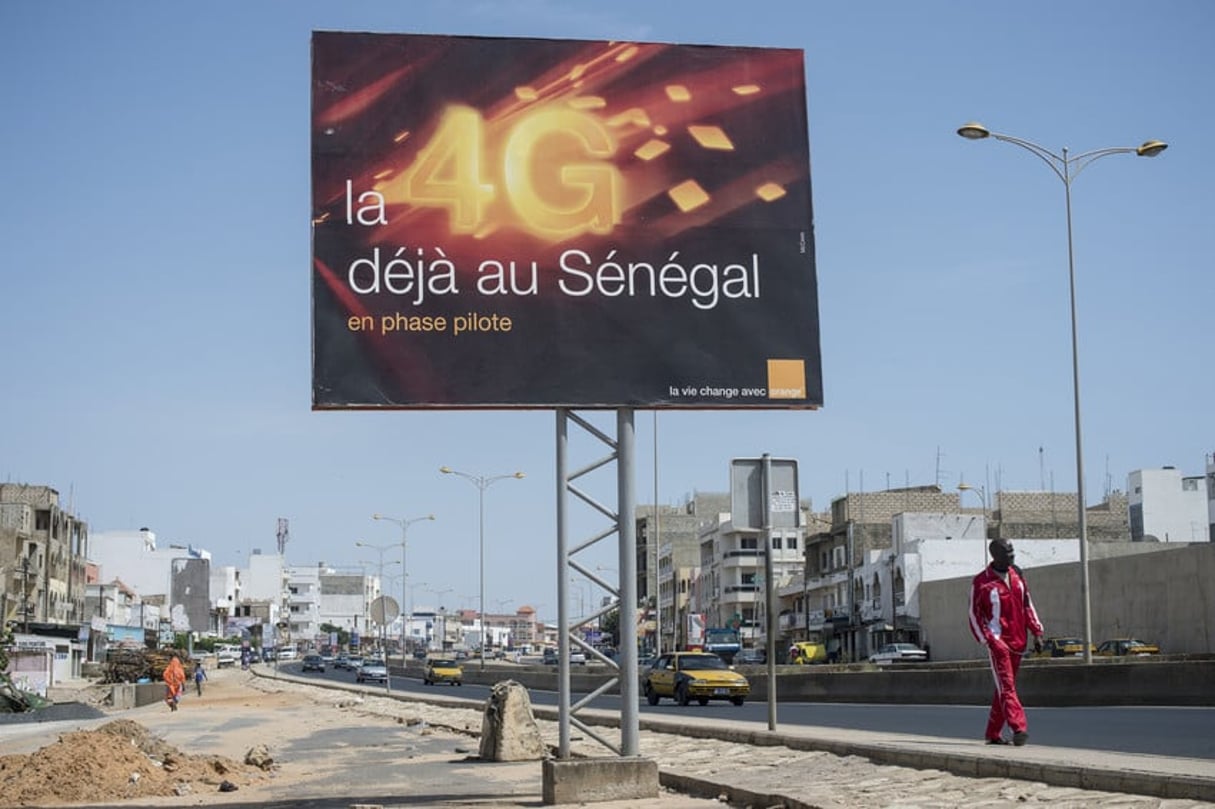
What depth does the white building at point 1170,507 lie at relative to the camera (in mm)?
105188

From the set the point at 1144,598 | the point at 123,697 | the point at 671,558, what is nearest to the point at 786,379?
the point at 1144,598

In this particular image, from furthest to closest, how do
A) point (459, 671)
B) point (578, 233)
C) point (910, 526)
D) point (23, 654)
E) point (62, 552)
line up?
point (62, 552)
point (910, 526)
point (459, 671)
point (23, 654)
point (578, 233)

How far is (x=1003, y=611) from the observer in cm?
1228

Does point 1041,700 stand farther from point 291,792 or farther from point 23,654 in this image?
point 23,654

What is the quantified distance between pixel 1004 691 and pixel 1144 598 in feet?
142

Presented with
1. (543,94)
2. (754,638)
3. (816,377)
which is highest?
(543,94)

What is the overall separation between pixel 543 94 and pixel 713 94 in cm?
153

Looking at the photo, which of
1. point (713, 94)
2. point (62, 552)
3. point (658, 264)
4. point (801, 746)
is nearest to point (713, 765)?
point (801, 746)

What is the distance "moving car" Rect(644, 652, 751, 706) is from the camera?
35656 mm

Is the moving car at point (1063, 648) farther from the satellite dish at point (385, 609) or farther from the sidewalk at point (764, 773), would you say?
the sidewalk at point (764, 773)

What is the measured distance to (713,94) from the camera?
42.6ft

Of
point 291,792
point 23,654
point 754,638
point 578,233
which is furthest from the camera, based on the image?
point 754,638

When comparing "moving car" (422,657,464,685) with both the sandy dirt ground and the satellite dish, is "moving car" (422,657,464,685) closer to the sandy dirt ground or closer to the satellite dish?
the satellite dish

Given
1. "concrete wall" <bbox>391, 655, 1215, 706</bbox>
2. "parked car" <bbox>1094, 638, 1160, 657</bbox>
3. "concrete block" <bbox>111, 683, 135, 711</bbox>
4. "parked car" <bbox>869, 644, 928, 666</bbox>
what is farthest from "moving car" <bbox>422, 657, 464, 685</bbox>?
"parked car" <bbox>1094, 638, 1160, 657</bbox>
